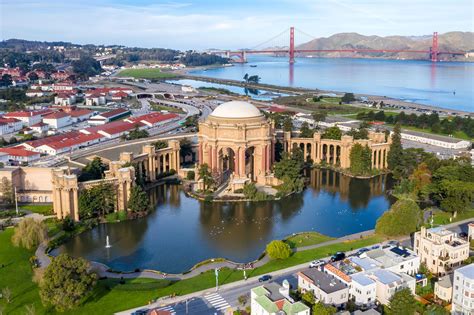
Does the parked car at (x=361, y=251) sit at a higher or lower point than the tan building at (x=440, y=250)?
lower

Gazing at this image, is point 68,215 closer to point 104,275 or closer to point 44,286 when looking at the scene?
point 104,275

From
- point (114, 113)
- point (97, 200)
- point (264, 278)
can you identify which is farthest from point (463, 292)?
point (114, 113)

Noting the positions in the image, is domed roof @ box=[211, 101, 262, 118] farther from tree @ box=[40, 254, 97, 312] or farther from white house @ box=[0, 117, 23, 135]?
white house @ box=[0, 117, 23, 135]

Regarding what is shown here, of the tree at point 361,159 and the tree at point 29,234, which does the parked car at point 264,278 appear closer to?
the tree at point 29,234

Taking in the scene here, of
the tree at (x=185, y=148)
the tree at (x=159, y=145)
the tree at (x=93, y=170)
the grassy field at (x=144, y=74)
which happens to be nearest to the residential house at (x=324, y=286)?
the tree at (x=93, y=170)

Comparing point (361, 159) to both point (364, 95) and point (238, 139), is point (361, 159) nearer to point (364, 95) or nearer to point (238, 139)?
point (238, 139)

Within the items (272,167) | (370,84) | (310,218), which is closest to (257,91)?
(370,84)

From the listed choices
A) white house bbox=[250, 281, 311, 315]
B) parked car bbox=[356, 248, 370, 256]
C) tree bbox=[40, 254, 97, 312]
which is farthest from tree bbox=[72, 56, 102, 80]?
white house bbox=[250, 281, 311, 315]
